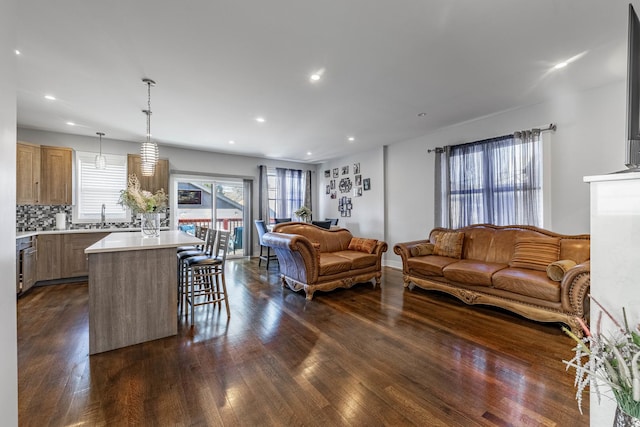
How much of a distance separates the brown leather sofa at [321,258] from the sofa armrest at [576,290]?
235cm

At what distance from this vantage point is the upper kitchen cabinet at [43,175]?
14.1 ft

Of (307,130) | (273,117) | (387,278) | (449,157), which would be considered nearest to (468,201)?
(449,157)

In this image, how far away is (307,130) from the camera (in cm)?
495

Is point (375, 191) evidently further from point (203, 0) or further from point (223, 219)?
point (203, 0)

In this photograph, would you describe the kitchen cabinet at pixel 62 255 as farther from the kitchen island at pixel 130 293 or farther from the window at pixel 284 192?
the window at pixel 284 192

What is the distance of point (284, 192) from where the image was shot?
24.6ft

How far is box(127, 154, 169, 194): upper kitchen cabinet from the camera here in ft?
17.7

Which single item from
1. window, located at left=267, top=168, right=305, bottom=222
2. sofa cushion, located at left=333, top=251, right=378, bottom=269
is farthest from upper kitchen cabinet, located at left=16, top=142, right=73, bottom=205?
sofa cushion, located at left=333, top=251, right=378, bottom=269

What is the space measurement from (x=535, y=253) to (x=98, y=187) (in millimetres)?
7302

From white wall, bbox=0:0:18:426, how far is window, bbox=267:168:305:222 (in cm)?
622

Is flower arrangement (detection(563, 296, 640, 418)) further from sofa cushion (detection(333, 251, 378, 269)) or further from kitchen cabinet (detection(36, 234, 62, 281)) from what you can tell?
kitchen cabinet (detection(36, 234, 62, 281))

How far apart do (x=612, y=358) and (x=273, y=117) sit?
4254mm

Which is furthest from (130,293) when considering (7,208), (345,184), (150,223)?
(345,184)

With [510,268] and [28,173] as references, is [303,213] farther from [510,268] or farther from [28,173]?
[28,173]
